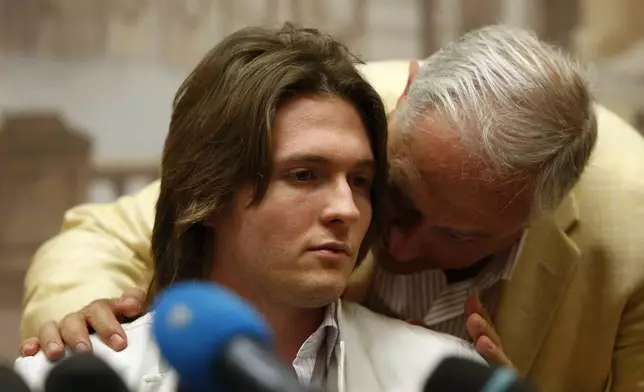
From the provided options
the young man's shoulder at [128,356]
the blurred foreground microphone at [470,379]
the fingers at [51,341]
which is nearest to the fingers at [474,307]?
the young man's shoulder at [128,356]

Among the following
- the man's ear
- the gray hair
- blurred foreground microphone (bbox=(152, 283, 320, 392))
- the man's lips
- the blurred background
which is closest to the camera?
blurred foreground microphone (bbox=(152, 283, 320, 392))

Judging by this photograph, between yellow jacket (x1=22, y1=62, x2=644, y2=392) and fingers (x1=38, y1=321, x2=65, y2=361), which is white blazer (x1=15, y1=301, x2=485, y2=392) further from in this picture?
yellow jacket (x1=22, y1=62, x2=644, y2=392)

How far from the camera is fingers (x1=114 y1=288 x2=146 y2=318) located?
1200mm

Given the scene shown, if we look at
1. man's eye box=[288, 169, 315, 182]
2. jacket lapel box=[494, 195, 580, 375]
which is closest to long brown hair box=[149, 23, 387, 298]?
man's eye box=[288, 169, 315, 182]

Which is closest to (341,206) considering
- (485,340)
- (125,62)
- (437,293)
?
(485,340)

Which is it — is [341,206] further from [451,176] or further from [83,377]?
[83,377]

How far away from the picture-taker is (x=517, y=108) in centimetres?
119

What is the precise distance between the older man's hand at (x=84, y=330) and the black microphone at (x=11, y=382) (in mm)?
561

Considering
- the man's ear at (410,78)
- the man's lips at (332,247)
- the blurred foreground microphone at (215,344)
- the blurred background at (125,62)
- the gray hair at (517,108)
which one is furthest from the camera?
the blurred background at (125,62)

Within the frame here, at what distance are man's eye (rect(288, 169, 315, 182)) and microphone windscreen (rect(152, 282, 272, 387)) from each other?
23.1 inches

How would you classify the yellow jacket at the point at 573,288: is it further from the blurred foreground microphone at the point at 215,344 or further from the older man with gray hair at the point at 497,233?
the blurred foreground microphone at the point at 215,344

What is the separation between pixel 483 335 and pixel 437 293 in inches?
8.1

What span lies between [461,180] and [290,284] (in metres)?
0.27

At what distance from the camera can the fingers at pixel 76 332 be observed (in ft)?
3.61
